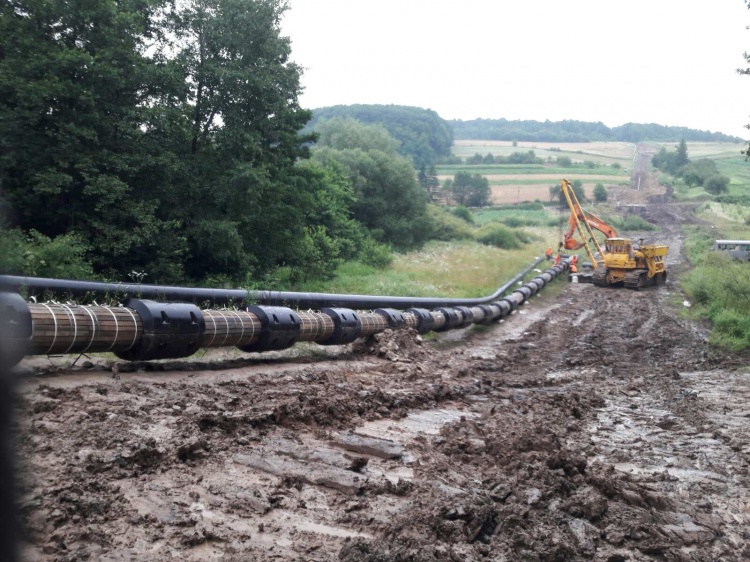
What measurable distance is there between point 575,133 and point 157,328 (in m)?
187

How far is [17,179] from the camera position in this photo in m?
16.0

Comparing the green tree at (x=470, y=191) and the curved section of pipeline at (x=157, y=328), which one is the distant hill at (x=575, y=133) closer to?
the green tree at (x=470, y=191)

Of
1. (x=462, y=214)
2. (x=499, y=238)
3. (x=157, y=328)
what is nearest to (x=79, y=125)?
(x=157, y=328)

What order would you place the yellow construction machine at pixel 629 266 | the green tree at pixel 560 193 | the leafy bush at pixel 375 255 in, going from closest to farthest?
the yellow construction machine at pixel 629 266
the leafy bush at pixel 375 255
the green tree at pixel 560 193

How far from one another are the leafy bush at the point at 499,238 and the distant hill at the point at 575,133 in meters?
113

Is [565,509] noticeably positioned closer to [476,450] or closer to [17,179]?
[476,450]

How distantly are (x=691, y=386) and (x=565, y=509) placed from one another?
791 centimetres

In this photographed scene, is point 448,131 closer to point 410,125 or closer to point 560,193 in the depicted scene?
point 410,125

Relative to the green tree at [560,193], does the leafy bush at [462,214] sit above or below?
below

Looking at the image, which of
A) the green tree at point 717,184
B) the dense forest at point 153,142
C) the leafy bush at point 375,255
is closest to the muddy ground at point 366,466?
the dense forest at point 153,142

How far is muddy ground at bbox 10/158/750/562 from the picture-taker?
15.6 ft

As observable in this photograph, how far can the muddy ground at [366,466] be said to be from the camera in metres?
4.76

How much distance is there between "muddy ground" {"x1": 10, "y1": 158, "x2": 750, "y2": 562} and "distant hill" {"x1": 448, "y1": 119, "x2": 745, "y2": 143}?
155 m

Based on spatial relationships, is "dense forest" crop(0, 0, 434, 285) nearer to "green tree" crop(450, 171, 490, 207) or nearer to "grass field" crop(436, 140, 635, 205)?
"green tree" crop(450, 171, 490, 207)
